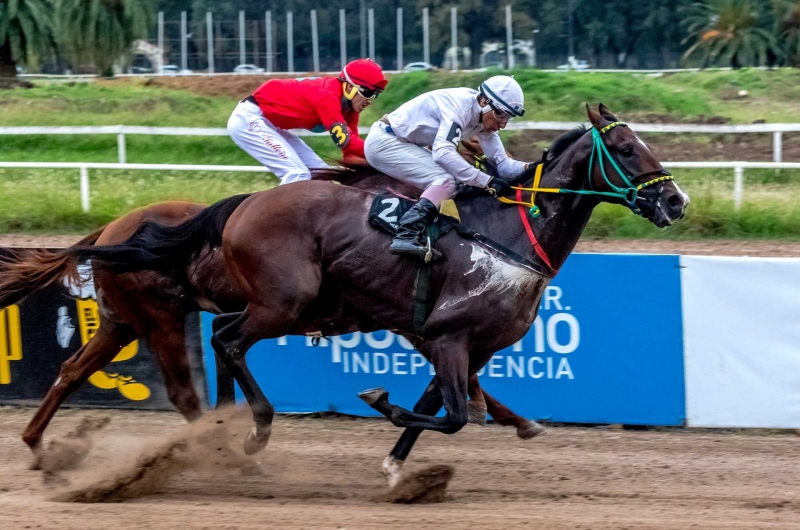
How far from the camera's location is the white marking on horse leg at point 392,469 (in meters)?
5.08

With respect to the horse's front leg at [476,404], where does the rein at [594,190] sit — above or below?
above

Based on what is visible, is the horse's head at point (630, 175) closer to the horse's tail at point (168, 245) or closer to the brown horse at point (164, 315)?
the brown horse at point (164, 315)

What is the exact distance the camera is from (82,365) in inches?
236

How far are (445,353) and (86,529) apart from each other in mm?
1898

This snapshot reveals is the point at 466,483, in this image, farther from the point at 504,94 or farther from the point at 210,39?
the point at 210,39

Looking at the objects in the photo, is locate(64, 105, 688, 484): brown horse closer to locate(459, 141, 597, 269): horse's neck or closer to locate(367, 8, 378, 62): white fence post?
locate(459, 141, 597, 269): horse's neck

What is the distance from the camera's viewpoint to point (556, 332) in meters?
6.58

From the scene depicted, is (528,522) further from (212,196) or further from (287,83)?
(212,196)

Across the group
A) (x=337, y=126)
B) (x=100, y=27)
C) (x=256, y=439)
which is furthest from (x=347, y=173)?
(x=100, y=27)

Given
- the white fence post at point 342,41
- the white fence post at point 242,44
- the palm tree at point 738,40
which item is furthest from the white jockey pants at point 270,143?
the white fence post at point 342,41

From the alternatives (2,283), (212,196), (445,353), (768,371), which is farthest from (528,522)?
(212,196)

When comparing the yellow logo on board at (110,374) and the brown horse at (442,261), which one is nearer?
the brown horse at (442,261)

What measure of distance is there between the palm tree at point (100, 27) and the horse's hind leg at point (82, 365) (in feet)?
65.6

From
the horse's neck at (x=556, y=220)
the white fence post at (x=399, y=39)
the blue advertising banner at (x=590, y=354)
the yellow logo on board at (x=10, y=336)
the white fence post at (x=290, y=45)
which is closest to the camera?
the horse's neck at (x=556, y=220)
